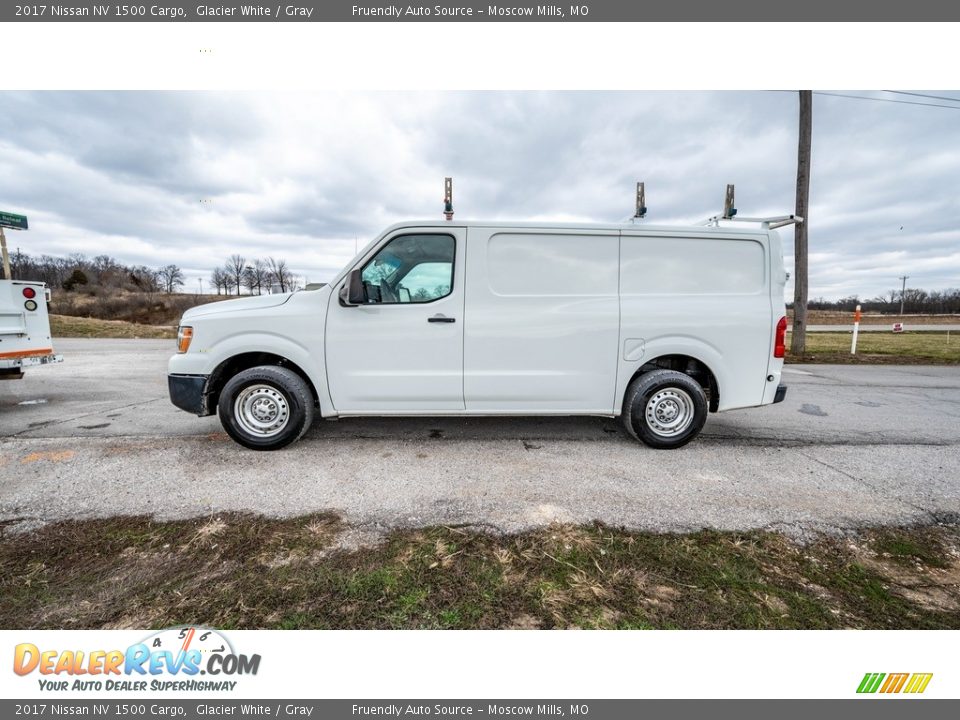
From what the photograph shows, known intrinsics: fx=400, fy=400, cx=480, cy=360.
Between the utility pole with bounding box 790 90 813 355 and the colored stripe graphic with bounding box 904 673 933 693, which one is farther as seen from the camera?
the utility pole with bounding box 790 90 813 355

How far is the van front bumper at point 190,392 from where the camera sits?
3.65 m

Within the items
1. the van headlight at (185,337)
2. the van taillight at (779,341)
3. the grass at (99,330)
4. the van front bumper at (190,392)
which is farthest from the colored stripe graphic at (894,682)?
the grass at (99,330)

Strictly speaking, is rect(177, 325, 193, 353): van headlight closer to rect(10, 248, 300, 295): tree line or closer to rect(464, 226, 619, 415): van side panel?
rect(464, 226, 619, 415): van side panel

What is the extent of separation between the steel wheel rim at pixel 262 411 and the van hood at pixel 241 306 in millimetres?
729

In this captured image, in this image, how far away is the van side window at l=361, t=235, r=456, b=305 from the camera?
370 cm

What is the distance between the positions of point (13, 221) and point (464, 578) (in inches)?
351

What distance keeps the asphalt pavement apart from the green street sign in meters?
2.99

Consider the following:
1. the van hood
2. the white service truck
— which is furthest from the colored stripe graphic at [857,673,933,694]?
the white service truck

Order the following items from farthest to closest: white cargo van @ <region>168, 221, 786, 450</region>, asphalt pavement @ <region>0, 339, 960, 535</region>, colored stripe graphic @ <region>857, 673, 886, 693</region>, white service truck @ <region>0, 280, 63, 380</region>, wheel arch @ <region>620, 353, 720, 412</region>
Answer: white service truck @ <region>0, 280, 63, 380</region> < wheel arch @ <region>620, 353, 720, 412</region> < white cargo van @ <region>168, 221, 786, 450</region> < asphalt pavement @ <region>0, 339, 960, 535</region> < colored stripe graphic @ <region>857, 673, 886, 693</region>

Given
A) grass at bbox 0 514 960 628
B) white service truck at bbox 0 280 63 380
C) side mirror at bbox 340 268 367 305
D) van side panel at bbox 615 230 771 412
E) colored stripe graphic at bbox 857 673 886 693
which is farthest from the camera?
white service truck at bbox 0 280 63 380

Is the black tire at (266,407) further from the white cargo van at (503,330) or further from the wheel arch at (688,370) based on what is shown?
the wheel arch at (688,370)

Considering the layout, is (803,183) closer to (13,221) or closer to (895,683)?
(895,683)

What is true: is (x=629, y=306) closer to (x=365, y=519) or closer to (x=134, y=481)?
(x=365, y=519)

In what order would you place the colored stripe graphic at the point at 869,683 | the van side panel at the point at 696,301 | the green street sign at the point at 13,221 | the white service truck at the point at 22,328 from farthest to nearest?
the green street sign at the point at 13,221 → the white service truck at the point at 22,328 → the van side panel at the point at 696,301 → the colored stripe graphic at the point at 869,683
